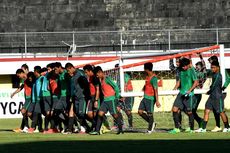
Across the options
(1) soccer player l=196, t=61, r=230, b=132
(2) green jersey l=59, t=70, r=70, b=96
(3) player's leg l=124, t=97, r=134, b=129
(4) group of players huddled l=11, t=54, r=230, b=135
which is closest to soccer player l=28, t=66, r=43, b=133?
(4) group of players huddled l=11, t=54, r=230, b=135

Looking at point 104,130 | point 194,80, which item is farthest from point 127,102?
point 194,80

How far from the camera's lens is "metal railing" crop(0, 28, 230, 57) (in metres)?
39.1

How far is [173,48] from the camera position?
40.5 m

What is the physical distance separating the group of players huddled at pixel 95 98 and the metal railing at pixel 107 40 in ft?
50.6

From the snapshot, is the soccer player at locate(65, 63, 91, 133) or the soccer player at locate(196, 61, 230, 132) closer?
the soccer player at locate(196, 61, 230, 132)

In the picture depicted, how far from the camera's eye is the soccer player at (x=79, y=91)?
2150 centimetres

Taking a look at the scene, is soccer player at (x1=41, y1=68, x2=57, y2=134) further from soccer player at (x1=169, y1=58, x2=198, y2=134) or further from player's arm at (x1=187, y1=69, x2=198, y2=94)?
player's arm at (x1=187, y1=69, x2=198, y2=94)

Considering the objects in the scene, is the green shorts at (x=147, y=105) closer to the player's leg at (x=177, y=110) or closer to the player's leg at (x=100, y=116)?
the player's leg at (x=177, y=110)
